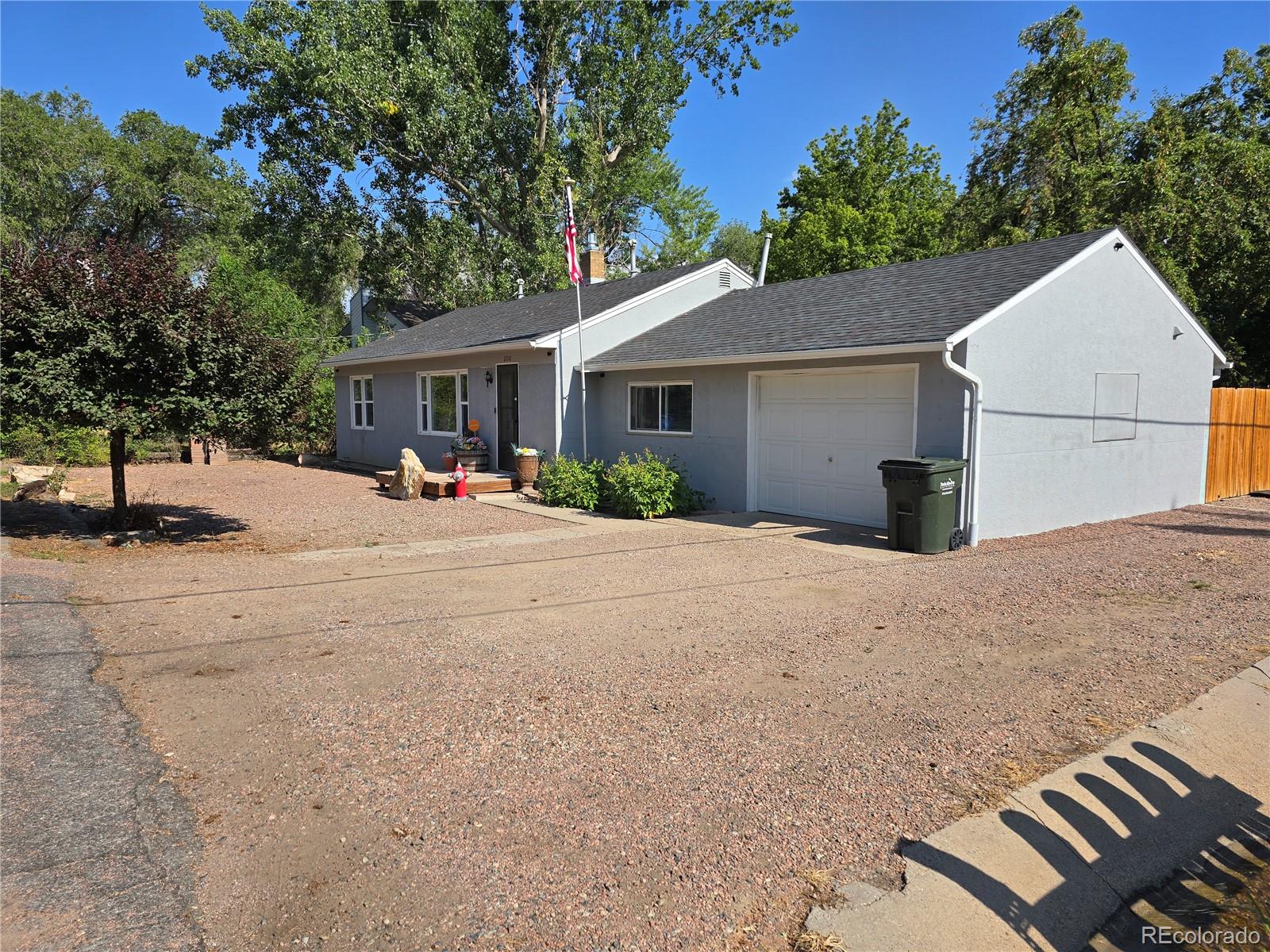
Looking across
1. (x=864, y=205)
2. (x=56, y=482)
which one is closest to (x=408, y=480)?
(x=56, y=482)

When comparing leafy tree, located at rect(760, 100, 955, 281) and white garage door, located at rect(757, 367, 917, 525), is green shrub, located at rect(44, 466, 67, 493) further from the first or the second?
leafy tree, located at rect(760, 100, 955, 281)

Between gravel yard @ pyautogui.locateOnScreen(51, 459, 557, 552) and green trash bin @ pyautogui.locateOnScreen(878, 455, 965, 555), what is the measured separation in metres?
5.09

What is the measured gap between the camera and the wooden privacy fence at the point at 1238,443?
48.5ft

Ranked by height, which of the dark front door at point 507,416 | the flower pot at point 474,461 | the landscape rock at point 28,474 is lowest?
the landscape rock at point 28,474

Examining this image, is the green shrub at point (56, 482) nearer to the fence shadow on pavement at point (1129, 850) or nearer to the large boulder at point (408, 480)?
the large boulder at point (408, 480)

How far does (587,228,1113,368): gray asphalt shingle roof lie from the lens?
34.7 feet

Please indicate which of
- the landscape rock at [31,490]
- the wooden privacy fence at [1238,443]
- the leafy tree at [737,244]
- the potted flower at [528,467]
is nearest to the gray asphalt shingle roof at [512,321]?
the potted flower at [528,467]

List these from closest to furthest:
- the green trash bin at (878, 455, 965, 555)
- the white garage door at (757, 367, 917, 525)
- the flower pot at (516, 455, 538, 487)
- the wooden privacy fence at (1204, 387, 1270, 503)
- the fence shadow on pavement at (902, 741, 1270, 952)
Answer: the fence shadow on pavement at (902, 741, 1270, 952) < the green trash bin at (878, 455, 965, 555) < the white garage door at (757, 367, 917, 525) < the wooden privacy fence at (1204, 387, 1270, 503) < the flower pot at (516, 455, 538, 487)

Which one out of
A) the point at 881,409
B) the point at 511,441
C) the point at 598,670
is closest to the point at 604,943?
the point at 598,670

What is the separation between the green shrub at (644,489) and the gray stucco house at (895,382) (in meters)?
1.10

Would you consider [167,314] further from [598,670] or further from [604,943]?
[604,943]

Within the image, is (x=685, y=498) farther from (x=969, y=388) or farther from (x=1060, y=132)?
(x=1060, y=132)

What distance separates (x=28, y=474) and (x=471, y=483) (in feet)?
31.1

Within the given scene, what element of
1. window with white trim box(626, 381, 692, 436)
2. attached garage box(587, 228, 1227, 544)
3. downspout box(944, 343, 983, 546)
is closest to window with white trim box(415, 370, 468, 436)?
attached garage box(587, 228, 1227, 544)
